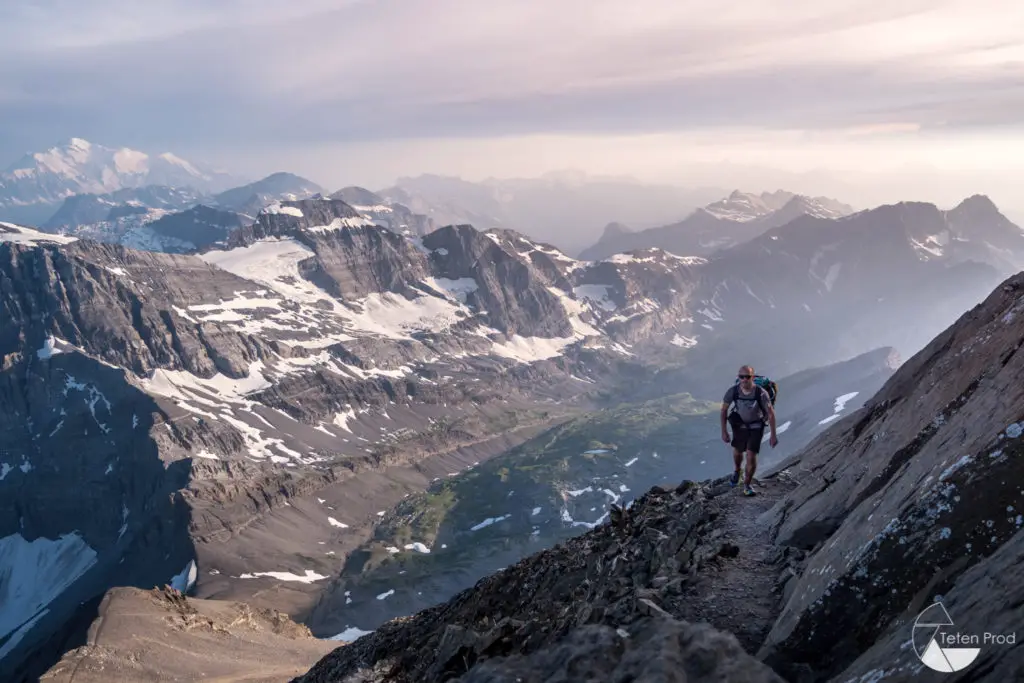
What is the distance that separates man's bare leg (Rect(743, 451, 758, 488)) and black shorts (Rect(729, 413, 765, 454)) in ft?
1.74

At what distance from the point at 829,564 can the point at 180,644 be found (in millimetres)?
99966

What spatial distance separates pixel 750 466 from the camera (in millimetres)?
29344

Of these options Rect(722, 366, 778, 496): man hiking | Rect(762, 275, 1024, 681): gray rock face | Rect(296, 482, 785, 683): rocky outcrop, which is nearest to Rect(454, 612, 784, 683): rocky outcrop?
Rect(296, 482, 785, 683): rocky outcrop

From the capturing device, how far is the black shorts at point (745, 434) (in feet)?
88.7

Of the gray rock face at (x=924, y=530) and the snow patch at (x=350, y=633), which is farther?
the snow patch at (x=350, y=633)

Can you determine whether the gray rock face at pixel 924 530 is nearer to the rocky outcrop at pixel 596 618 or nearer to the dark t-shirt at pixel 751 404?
the rocky outcrop at pixel 596 618

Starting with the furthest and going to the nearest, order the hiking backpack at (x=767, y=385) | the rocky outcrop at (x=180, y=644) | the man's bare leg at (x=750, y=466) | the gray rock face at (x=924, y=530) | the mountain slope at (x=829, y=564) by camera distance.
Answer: the rocky outcrop at (x=180, y=644), the man's bare leg at (x=750, y=466), the hiking backpack at (x=767, y=385), the mountain slope at (x=829, y=564), the gray rock face at (x=924, y=530)

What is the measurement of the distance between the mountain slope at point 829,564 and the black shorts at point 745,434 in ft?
9.15

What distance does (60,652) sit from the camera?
4537 inches

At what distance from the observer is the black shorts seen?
27047 mm

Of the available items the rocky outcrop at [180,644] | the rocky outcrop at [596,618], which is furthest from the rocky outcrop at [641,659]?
the rocky outcrop at [180,644]


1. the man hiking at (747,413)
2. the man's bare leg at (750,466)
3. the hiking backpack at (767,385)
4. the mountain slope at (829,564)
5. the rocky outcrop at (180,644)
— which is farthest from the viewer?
the rocky outcrop at (180,644)

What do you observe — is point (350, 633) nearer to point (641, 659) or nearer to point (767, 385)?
point (767, 385)

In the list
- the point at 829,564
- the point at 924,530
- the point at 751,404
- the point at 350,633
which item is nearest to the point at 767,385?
the point at 751,404
